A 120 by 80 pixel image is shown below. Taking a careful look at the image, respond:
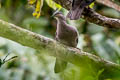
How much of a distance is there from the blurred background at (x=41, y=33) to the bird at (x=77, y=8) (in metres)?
0.33

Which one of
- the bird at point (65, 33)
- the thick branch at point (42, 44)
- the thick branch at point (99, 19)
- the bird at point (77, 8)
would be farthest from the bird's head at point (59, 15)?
the thick branch at point (42, 44)

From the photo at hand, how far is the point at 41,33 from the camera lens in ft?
16.9

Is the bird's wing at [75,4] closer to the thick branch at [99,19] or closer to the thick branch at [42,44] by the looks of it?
the thick branch at [99,19]

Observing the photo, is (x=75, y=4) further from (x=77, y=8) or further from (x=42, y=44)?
(x=42, y=44)

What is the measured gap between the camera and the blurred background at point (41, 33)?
2.90 meters

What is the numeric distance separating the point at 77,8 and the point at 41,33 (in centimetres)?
240

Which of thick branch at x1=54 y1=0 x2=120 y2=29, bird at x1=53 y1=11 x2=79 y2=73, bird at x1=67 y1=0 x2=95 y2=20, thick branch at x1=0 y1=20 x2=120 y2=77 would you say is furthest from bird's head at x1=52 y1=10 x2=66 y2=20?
thick branch at x1=0 y1=20 x2=120 y2=77

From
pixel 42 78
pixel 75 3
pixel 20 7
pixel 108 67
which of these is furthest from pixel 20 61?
pixel 20 7

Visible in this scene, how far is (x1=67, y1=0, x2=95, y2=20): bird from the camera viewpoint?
2656mm

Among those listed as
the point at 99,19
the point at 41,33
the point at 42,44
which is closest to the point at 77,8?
the point at 99,19

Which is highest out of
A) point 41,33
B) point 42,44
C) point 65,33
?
point 42,44

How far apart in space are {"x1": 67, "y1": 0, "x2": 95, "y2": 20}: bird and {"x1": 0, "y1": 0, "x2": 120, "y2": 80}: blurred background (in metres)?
0.33

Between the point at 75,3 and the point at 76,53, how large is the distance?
526mm

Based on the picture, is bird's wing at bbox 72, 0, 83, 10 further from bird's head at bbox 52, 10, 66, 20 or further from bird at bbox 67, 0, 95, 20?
bird's head at bbox 52, 10, 66, 20
